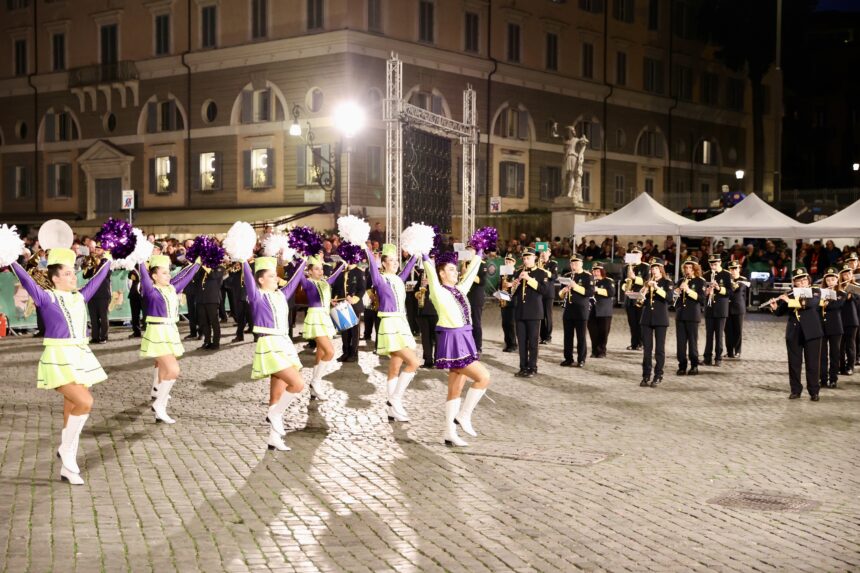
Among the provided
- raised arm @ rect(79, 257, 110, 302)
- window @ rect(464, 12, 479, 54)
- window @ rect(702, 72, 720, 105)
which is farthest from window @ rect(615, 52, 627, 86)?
raised arm @ rect(79, 257, 110, 302)

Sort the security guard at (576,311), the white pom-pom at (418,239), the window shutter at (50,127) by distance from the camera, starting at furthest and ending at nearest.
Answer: the window shutter at (50,127) < the security guard at (576,311) < the white pom-pom at (418,239)

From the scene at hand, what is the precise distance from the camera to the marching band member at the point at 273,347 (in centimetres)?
1059

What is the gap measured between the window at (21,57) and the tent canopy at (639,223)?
3305 cm

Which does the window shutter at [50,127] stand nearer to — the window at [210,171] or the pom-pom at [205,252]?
the window at [210,171]

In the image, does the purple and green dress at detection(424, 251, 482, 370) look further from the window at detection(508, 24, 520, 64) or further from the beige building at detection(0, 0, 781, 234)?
the window at detection(508, 24, 520, 64)

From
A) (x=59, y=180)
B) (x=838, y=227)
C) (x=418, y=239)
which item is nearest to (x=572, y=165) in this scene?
(x=838, y=227)

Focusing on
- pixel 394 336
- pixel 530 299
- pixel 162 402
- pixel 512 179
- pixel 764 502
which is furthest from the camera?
pixel 512 179

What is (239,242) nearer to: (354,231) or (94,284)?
(94,284)

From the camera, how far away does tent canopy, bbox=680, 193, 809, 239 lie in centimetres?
2761

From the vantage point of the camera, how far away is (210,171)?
44562mm

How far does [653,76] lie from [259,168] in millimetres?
22455

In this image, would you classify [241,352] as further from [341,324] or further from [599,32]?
[599,32]

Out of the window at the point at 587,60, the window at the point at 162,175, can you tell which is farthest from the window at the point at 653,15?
the window at the point at 162,175

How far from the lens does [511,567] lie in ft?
22.6
